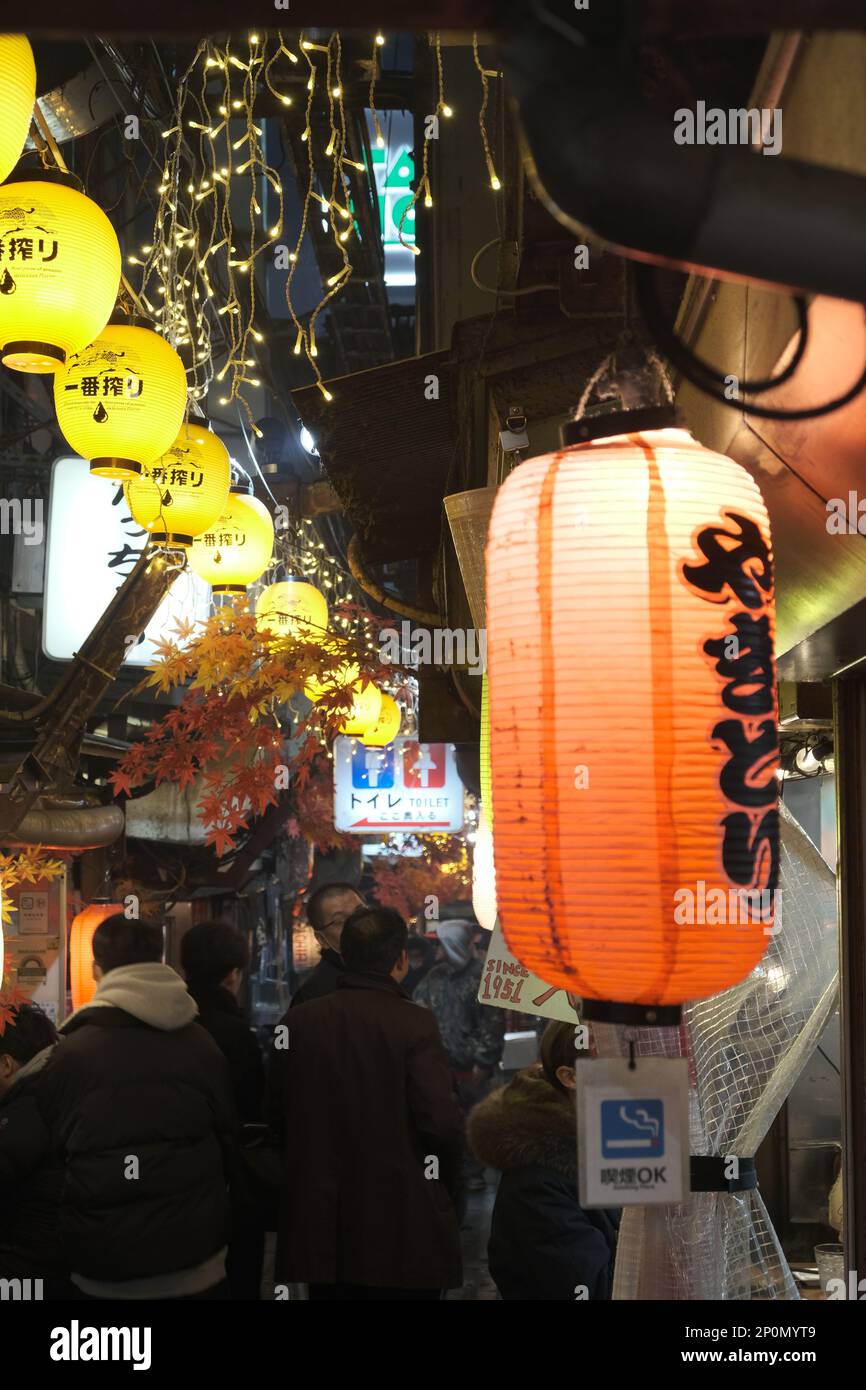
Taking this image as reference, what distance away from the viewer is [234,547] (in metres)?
10.6

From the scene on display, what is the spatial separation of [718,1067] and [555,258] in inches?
152

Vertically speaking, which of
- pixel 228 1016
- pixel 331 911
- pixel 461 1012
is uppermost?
pixel 331 911

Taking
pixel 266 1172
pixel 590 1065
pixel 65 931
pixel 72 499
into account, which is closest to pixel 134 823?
pixel 65 931

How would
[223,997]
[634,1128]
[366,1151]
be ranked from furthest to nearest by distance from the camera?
[223,997]
[366,1151]
[634,1128]

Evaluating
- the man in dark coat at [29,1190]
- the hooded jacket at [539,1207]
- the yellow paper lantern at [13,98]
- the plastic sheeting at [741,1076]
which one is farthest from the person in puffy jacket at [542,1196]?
the yellow paper lantern at [13,98]

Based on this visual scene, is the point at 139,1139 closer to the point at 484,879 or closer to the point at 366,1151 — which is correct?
the point at 366,1151

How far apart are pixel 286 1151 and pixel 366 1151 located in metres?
0.45

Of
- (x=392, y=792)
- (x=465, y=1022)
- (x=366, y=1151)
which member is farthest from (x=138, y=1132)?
(x=392, y=792)

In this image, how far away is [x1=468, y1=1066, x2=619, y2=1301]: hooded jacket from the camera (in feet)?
19.0

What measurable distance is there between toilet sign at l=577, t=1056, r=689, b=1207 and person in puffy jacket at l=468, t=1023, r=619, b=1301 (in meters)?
2.38

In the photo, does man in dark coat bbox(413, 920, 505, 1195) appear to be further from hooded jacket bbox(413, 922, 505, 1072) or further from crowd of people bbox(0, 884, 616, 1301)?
crowd of people bbox(0, 884, 616, 1301)

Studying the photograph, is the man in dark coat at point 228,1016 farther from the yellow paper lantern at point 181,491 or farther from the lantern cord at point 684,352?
the lantern cord at point 684,352

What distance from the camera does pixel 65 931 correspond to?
43.7ft

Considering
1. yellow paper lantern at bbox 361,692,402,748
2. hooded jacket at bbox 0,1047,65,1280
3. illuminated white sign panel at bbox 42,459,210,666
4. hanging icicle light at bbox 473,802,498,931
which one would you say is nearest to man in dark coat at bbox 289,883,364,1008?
hanging icicle light at bbox 473,802,498,931
